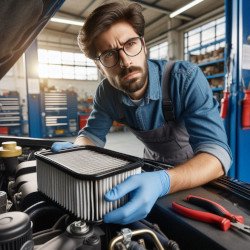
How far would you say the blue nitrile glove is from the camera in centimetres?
49

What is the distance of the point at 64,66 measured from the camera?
963 centimetres

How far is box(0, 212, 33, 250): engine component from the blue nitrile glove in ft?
0.49

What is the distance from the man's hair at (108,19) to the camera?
1.05m

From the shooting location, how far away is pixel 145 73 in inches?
44.4

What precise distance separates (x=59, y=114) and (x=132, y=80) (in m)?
6.33

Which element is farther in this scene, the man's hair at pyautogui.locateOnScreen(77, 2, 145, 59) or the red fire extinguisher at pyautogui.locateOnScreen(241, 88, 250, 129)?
the red fire extinguisher at pyautogui.locateOnScreen(241, 88, 250, 129)

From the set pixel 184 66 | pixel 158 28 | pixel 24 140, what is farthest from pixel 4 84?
pixel 184 66

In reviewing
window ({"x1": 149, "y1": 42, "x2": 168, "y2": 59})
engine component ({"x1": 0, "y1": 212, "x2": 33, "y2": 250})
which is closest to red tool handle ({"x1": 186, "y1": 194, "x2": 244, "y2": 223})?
engine component ({"x1": 0, "y1": 212, "x2": 33, "y2": 250})

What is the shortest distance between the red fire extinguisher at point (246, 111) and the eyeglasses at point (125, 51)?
1132 millimetres

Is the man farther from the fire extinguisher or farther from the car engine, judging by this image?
the fire extinguisher

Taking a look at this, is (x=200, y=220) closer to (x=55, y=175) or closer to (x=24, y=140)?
(x=55, y=175)

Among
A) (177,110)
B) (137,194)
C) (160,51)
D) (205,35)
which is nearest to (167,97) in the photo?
(177,110)

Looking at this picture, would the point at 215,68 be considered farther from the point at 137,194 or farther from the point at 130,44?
the point at 137,194

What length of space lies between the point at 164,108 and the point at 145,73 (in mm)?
189
